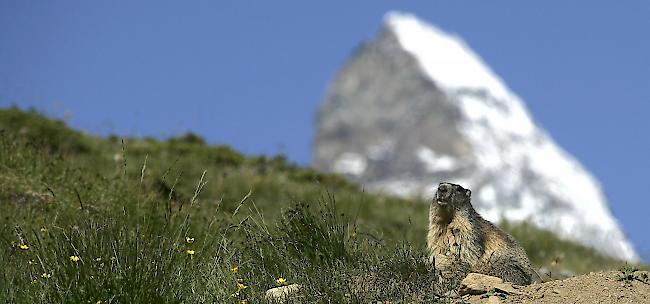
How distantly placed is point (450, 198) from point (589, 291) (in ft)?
5.48

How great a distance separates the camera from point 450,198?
8.70m

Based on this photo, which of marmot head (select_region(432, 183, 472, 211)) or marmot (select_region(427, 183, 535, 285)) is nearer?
marmot (select_region(427, 183, 535, 285))

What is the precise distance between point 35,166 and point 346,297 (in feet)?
21.8

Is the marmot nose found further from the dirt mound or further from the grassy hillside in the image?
the dirt mound

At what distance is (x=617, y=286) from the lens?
24.5 ft

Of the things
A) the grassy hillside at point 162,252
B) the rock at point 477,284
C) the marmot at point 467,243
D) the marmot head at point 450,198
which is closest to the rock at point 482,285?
the rock at point 477,284

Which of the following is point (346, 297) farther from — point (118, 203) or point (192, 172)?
point (192, 172)

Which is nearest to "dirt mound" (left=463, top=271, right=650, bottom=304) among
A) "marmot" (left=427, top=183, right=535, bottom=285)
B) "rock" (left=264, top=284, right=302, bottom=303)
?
"marmot" (left=427, top=183, right=535, bottom=285)

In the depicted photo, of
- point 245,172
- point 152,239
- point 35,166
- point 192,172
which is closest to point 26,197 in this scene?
point 35,166

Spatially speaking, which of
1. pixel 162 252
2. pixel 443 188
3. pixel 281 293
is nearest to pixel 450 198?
Answer: pixel 443 188

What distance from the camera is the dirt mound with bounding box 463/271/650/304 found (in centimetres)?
723

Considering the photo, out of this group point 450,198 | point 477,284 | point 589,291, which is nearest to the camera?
point 589,291

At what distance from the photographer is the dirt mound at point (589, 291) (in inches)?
285

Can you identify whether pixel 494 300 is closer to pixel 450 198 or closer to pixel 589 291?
pixel 589 291
